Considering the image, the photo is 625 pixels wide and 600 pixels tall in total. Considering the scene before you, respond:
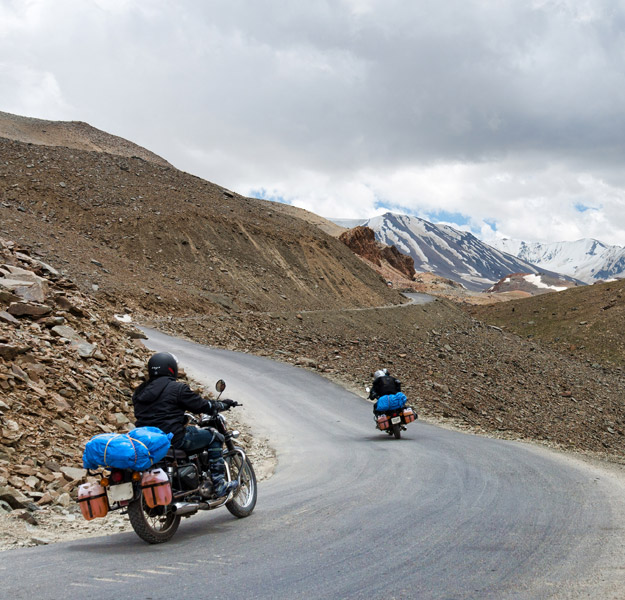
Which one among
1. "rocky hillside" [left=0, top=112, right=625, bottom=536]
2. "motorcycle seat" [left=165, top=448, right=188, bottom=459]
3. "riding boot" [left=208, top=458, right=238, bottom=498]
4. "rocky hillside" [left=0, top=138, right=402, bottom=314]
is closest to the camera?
"motorcycle seat" [left=165, top=448, right=188, bottom=459]

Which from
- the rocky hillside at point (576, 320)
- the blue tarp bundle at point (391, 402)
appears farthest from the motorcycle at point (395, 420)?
the rocky hillside at point (576, 320)

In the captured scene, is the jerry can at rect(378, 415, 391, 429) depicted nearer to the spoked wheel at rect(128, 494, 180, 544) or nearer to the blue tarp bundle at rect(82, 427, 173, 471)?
the spoked wheel at rect(128, 494, 180, 544)

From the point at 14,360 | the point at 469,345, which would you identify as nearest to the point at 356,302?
the point at 469,345

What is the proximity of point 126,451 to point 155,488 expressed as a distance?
500mm

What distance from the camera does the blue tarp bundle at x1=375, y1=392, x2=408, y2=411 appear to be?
15.7 metres

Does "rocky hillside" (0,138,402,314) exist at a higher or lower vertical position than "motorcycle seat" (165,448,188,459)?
higher

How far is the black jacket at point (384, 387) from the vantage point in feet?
52.8

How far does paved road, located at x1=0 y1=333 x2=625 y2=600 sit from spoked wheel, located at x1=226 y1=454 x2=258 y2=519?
0.18 meters

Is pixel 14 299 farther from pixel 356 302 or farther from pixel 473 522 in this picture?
pixel 356 302

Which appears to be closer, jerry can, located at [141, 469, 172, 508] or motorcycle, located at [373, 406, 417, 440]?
jerry can, located at [141, 469, 172, 508]

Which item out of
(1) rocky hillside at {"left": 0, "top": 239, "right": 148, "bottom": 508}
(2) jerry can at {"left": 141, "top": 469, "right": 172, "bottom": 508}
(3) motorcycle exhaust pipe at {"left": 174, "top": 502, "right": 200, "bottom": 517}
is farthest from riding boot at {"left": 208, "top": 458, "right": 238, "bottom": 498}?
(1) rocky hillside at {"left": 0, "top": 239, "right": 148, "bottom": 508}

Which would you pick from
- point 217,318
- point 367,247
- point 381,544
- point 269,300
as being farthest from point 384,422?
point 367,247

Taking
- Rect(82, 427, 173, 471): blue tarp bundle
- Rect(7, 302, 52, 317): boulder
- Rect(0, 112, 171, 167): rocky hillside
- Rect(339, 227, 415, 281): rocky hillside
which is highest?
Rect(0, 112, 171, 167): rocky hillside

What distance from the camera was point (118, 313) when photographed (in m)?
29.8
